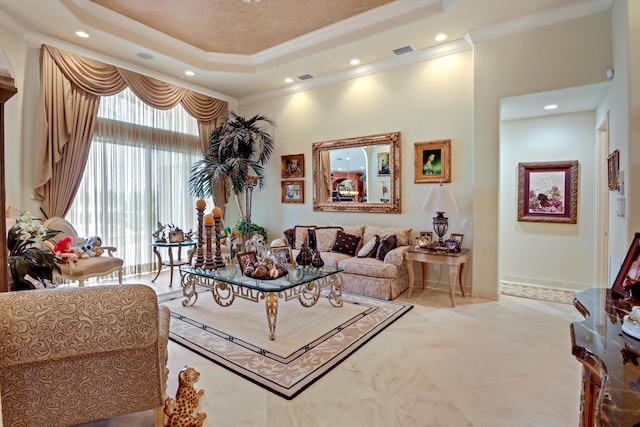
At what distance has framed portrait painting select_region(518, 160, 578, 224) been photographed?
185 inches

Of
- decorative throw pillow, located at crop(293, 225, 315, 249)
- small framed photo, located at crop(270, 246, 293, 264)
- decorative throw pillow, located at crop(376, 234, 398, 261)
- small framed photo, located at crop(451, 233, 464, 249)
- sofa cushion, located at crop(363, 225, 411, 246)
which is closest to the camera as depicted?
small framed photo, located at crop(270, 246, 293, 264)

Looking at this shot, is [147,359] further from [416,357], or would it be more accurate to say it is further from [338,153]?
[338,153]

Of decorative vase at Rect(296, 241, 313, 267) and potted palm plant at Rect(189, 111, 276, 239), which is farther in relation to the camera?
potted palm plant at Rect(189, 111, 276, 239)

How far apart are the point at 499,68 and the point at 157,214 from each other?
567cm

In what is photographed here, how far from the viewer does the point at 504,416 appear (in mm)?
1993

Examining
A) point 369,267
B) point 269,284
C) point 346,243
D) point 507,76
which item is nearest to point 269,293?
point 269,284

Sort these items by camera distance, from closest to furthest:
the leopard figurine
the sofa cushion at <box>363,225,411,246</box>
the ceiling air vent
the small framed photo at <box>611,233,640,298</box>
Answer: the small framed photo at <box>611,233,640,298</box>, the leopard figurine, the ceiling air vent, the sofa cushion at <box>363,225,411,246</box>

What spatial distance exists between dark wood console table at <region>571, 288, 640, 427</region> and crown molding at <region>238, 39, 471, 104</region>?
3.91 metres

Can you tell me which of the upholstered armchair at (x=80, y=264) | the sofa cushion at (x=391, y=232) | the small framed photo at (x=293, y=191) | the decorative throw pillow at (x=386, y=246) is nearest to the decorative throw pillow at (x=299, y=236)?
the small framed photo at (x=293, y=191)

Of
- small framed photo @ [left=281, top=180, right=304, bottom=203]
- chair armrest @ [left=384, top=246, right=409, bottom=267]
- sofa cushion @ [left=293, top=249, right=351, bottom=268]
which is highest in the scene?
small framed photo @ [left=281, top=180, right=304, bottom=203]

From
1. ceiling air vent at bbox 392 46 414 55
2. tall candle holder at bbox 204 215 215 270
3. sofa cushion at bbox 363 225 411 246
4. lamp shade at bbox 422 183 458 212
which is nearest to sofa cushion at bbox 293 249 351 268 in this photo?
sofa cushion at bbox 363 225 411 246

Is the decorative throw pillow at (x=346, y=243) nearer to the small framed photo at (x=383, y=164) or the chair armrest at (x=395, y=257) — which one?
the chair armrest at (x=395, y=257)

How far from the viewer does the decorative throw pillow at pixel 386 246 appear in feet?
15.0

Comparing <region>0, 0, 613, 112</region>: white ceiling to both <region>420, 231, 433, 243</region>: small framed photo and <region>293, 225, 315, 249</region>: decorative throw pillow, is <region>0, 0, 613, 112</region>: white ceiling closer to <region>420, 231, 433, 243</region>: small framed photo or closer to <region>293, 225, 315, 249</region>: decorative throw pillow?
<region>420, 231, 433, 243</region>: small framed photo
